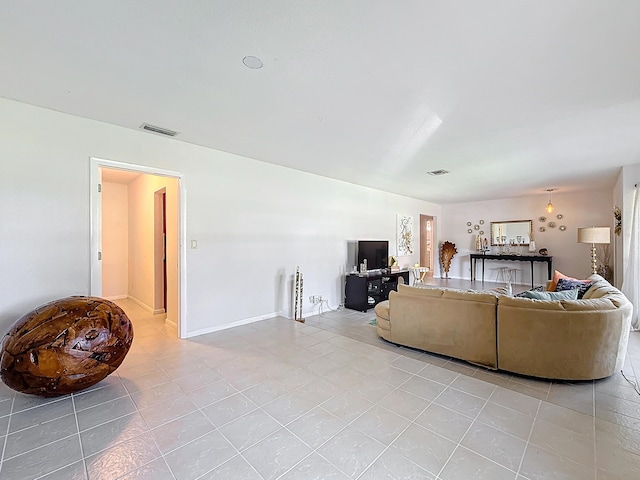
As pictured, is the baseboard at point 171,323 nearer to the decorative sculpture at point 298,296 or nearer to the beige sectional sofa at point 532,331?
the decorative sculpture at point 298,296

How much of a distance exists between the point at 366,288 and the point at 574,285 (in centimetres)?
284

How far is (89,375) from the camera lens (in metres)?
2.25

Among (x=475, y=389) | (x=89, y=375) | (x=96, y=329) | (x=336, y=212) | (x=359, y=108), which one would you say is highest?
(x=359, y=108)

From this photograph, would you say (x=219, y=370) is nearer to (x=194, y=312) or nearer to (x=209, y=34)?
(x=194, y=312)

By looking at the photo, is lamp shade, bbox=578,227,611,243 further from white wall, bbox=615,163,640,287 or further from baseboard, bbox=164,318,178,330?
baseboard, bbox=164,318,178,330

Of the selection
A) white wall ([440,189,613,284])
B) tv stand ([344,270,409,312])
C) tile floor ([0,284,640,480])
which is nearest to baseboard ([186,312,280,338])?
tile floor ([0,284,640,480])

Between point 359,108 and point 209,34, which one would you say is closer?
point 209,34

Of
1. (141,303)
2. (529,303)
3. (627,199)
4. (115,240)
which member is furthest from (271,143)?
(627,199)

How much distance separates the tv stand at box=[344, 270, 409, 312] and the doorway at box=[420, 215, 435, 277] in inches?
147

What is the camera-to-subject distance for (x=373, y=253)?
5836 millimetres

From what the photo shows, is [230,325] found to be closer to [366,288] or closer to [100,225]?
[100,225]

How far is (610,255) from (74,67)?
891cm

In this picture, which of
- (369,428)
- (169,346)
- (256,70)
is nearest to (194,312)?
(169,346)

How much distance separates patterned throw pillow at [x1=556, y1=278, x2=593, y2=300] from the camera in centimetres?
370
